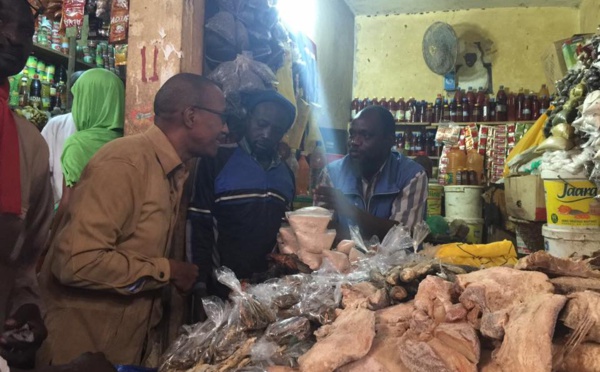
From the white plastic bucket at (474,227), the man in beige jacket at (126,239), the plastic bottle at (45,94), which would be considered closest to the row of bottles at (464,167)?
the white plastic bucket at (474,227)

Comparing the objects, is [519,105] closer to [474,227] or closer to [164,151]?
[474,227]

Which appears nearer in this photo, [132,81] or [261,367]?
[261,367]

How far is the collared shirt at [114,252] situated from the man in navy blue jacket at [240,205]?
335 mm

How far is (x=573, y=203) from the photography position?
3713 mm

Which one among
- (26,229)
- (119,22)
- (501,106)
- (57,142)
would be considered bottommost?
(26,229)

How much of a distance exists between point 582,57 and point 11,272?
4692 millimetres

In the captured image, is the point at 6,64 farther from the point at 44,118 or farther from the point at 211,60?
the point at 44,118

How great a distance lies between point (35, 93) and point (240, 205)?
2.94 meters

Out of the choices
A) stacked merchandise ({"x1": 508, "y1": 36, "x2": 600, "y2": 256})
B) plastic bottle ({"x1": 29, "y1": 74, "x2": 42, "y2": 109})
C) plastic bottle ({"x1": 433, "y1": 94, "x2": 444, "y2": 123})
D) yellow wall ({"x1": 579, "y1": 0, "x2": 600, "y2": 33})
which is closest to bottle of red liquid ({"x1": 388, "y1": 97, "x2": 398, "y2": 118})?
plastic bottle ({"x1": 433, "y1": 94, "x2": 444, "y2": 123})

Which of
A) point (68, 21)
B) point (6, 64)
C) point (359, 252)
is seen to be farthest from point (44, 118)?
point (359, 252)

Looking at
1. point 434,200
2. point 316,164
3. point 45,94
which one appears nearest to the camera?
point 316,164

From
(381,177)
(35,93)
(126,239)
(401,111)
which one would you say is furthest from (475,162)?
(126,239)

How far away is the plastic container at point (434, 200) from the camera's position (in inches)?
259

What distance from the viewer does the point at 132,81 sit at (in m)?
2.40
